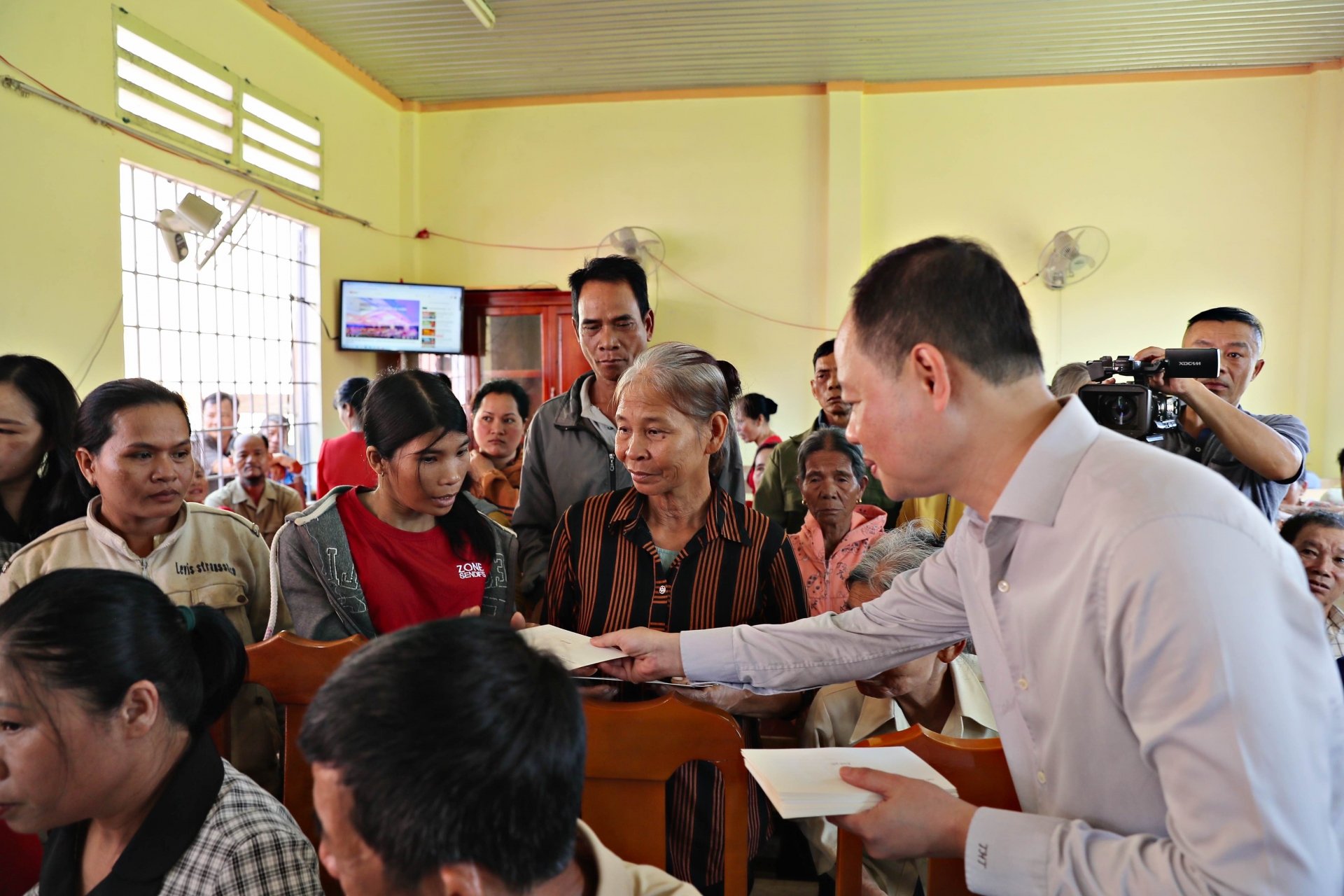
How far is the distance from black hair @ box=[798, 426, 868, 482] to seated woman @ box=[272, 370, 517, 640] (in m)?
1.14

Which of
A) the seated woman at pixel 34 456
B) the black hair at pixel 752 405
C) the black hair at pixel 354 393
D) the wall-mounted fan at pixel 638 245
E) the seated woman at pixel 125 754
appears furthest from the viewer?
the wall-mounted fan at pixel 638 245

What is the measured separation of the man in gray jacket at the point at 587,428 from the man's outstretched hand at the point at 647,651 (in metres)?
0.80

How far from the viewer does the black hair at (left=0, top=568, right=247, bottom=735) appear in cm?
101

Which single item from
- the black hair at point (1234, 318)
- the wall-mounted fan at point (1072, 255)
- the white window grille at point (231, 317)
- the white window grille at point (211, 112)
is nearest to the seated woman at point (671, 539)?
the black hair at point (1234, 318)

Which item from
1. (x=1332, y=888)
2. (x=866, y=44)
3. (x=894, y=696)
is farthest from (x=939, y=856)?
(x=866, y=44)

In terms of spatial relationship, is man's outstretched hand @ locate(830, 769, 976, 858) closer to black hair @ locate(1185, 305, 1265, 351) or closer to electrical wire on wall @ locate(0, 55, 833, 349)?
black hair @ locate(1185, 305, 1265, 351)

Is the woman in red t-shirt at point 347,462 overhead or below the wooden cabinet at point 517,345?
below

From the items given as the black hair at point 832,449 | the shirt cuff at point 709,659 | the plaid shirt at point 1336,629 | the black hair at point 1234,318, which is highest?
the black hair at point 1234,318

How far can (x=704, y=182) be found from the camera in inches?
275

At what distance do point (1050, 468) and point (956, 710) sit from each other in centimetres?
98

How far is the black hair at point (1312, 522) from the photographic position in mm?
2566

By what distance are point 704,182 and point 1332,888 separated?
674 centimetres

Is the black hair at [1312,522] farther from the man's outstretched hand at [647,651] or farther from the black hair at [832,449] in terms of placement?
the man's outstretched hand at [647,651]

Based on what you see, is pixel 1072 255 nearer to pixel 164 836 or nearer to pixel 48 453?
pixel 48 453
